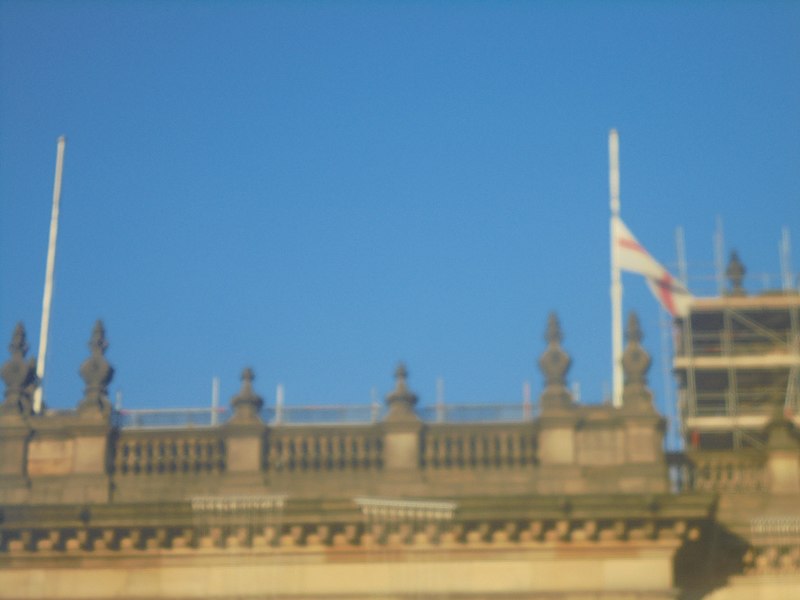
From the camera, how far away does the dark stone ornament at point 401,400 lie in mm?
30656

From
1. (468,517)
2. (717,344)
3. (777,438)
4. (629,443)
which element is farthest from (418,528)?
(717,344)

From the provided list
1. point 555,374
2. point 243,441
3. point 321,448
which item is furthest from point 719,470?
point 243,441

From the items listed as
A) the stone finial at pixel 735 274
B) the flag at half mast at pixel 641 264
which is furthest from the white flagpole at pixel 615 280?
the stone finial at pixel 735 274

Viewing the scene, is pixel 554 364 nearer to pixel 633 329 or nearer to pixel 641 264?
pixel 633 329

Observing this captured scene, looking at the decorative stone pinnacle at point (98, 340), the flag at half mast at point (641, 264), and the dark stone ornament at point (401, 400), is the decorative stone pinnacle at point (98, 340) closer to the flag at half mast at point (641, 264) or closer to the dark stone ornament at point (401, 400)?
the dark stone ornament at point (401, 400)

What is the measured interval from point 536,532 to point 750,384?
3422 centimetres

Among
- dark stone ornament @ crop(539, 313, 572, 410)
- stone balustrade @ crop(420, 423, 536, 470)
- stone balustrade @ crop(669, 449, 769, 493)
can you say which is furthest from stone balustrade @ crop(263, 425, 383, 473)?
stone balustrade @ crop(669, 449, 769, 493)

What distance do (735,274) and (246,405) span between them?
111 ft

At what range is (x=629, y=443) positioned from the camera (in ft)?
98.9

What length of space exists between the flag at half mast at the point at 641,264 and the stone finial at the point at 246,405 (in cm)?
1004

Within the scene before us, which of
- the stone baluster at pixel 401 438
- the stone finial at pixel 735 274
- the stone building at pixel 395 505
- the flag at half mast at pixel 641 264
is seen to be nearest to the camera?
the stone building at pixel 395 505

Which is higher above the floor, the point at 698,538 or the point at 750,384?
the point at 750,384

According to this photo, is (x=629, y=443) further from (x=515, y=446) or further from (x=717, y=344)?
(x=717, y=344)

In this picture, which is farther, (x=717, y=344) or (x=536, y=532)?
(x=717, y=344)
